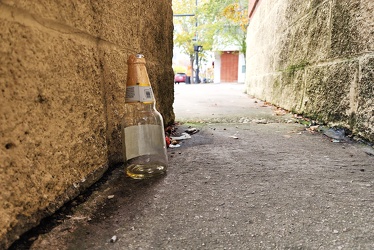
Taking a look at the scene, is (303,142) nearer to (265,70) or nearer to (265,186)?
(265,186)

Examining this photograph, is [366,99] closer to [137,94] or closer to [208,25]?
[137,94]

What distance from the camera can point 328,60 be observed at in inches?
75.6

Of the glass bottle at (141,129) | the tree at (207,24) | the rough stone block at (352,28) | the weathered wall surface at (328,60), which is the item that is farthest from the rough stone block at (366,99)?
the tree at (207,24)

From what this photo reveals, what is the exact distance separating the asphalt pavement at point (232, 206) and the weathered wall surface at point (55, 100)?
11 centimetres

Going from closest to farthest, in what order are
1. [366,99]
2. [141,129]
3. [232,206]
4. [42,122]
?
[42,122], [232,206], [141,129], [366,99]

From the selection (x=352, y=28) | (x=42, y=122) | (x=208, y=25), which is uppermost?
(x=208, y=25)

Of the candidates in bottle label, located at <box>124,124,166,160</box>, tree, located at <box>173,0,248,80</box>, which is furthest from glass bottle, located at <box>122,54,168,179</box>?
tree, located at <box>173,0,248,80</box>

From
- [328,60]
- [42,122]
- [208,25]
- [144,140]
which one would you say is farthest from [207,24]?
[42,122]

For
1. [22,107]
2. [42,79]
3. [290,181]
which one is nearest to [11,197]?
[22,107]

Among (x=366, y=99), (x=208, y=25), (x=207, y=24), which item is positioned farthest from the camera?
(x=207, y=24)

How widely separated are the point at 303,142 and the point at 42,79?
64.2 inches

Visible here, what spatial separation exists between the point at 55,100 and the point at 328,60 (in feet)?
6.70

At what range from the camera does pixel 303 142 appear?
1668mm

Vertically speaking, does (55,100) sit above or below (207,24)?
below
